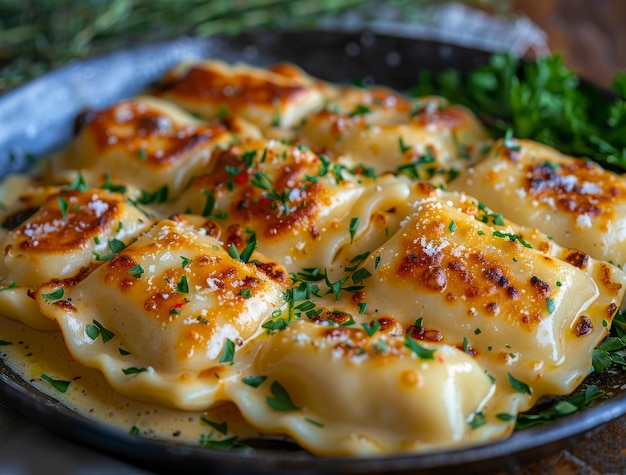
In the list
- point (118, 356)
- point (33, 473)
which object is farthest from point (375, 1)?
point (33, 473)

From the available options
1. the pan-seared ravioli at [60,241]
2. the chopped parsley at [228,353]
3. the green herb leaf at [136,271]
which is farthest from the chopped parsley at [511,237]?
the pan-seared ravioli at [60,241]

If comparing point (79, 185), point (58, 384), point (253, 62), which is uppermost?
point (79, 185)

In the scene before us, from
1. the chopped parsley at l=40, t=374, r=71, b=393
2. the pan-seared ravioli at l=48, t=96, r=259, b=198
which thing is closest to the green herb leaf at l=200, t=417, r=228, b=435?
the chopped parsley at l=40, t=374, r=71, b=393

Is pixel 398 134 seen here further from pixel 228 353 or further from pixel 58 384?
pixel 58 384

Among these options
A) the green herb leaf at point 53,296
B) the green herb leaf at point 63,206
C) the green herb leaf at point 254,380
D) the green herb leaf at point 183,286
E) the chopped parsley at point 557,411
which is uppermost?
the green herb leaf at point 183,286

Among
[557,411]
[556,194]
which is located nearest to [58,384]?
[557,411]

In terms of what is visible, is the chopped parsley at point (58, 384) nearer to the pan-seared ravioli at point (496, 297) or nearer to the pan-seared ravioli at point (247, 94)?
the pan-seared ravioli at point (496, 297)
